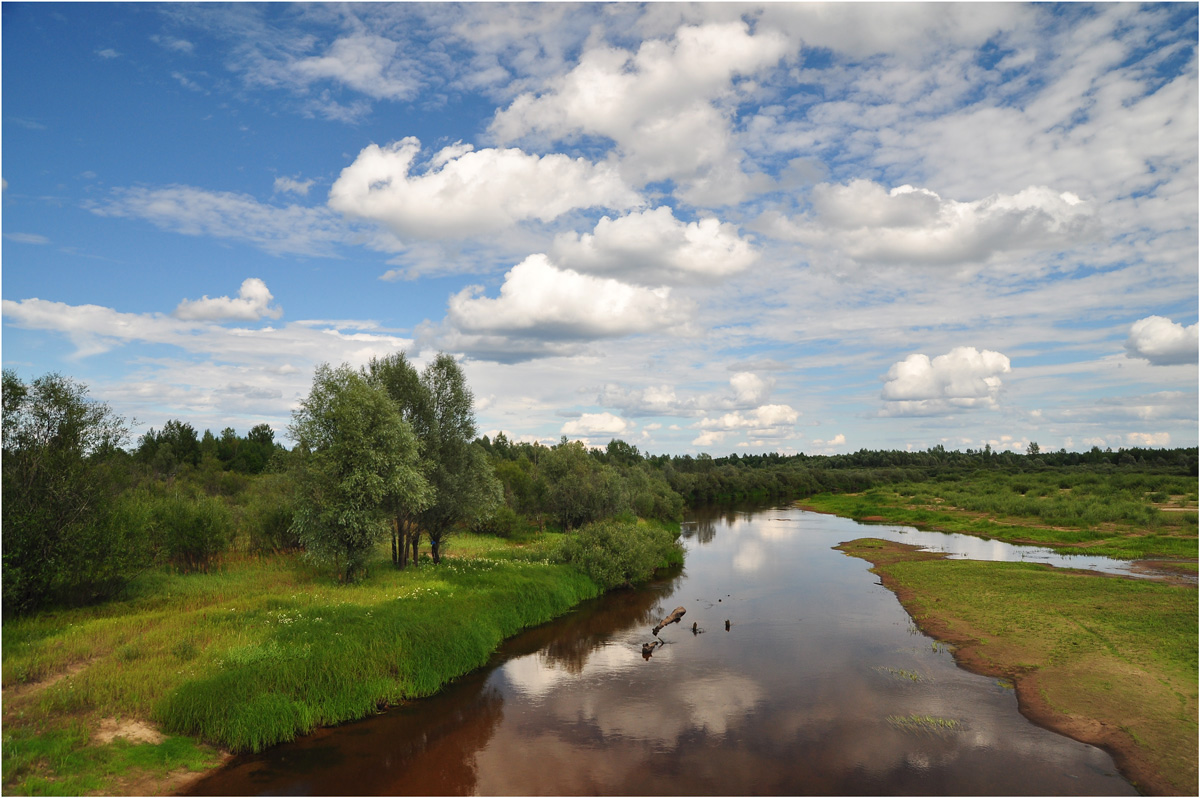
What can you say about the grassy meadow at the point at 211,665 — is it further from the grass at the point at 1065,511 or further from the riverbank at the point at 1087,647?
the grass at the point at 1065,511

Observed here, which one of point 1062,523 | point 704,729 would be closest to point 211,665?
point 704,729

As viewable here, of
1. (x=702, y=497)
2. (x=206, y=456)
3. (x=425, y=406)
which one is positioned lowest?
(x=702, y=497)

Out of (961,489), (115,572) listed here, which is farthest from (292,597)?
(961,489)

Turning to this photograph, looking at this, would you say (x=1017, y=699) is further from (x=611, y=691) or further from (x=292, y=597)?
(x=292, y=597)

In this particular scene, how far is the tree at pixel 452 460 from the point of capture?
39.3 m

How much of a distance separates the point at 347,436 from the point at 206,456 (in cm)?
7823

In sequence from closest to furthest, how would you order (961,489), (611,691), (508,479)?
(611,691)
(508,479)
(961,489)

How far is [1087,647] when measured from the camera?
87.1 ft

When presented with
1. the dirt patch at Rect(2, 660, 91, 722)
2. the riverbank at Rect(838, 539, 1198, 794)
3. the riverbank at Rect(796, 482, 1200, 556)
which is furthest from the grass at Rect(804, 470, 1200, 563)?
the dirt patch at Rect(2, 660, 91, 722)

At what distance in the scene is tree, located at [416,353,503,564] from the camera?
1548 inches

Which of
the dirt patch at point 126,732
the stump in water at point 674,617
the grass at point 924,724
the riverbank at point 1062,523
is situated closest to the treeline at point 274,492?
the dirt patch at point 126,732

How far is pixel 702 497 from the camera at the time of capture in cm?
14462

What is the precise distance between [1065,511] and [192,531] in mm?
91667

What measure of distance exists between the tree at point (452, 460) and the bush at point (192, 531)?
11685mm
